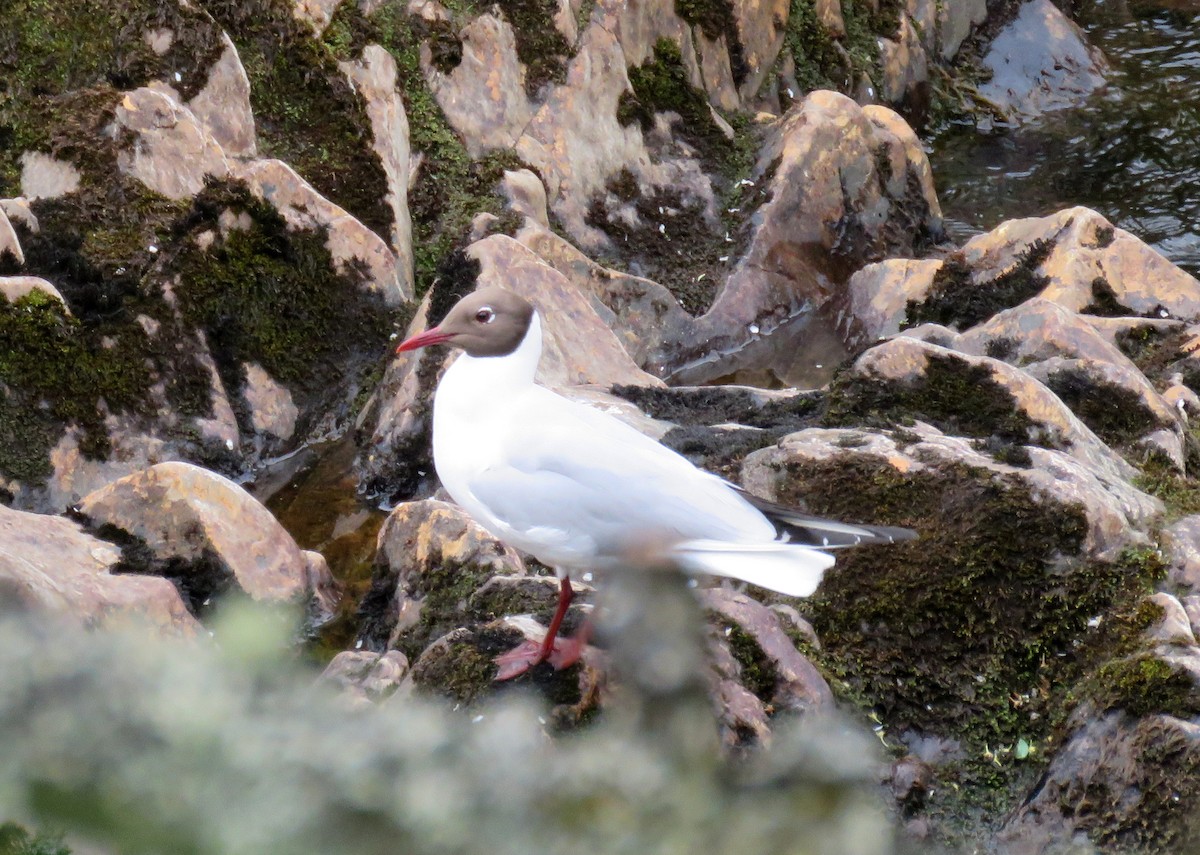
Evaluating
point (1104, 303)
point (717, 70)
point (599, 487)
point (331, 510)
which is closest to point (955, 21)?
point (717, 70)

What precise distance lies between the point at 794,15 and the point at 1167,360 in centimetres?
521

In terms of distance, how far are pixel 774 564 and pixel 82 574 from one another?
2.74m

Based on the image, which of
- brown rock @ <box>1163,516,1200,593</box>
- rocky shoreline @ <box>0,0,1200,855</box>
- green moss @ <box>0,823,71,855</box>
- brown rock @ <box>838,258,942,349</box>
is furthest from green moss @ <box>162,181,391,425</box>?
green moss @ <box>0,823,71,855</box>

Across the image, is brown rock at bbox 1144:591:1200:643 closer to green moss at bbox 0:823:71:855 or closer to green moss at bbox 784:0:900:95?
green moss at bbox 0:823:71:855

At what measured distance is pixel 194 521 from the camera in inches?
205

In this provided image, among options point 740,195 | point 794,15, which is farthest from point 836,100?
point 794,15

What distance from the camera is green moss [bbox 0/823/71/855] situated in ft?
2.88

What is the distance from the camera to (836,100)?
29.6 ft

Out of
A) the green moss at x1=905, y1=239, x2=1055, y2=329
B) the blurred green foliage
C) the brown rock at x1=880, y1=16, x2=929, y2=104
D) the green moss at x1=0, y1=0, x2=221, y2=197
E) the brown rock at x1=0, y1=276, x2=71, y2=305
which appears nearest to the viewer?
the blurred green foliage

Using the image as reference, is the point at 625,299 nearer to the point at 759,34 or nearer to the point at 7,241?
the point at 759,34

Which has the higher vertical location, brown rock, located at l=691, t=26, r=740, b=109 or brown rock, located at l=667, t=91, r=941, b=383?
brown rock, located at l=691, t=26, r=740, b=109

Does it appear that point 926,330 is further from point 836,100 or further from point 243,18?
point 243,18

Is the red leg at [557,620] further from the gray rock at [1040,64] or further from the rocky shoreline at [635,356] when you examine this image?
the gray rock at [1040,64]

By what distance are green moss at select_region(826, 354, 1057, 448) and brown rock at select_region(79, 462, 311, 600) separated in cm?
248
